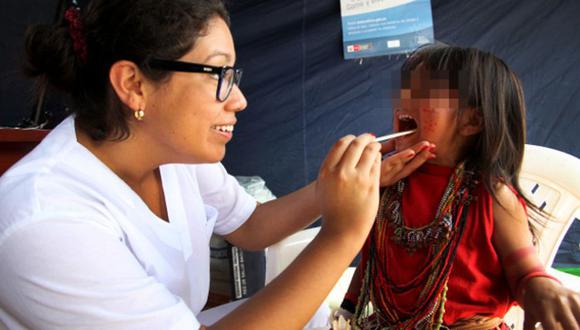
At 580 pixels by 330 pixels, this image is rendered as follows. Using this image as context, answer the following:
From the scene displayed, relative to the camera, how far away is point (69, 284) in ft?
2.12

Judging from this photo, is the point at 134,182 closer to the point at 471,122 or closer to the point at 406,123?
the point at 406,123

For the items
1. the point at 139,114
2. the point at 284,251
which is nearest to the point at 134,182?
the point at 139,114

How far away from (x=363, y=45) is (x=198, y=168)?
4.32ft

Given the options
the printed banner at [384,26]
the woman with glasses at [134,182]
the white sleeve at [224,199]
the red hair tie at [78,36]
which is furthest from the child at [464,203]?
the printed banner at [384,26]

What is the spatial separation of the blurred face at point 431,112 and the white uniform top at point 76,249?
60 cm

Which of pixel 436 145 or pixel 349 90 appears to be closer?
pixel 436 145

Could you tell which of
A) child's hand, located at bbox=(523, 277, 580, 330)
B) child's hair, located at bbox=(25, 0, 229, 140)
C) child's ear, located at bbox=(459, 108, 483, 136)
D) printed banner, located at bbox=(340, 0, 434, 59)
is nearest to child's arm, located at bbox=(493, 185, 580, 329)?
child's hand, located at bbox=(523, 277, 580, 330)

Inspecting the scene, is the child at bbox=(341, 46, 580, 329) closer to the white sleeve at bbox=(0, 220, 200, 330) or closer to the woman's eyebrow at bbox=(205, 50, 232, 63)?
the woman's eyebrow at bbox=(205, 50, 232, 63)

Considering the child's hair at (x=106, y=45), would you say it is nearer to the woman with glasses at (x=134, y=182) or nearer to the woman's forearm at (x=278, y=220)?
the woman with glasses at (x=134, y=182)

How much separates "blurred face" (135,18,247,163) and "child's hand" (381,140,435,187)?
1.21 ft

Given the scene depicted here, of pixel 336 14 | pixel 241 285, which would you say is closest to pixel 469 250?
pixel 241 285

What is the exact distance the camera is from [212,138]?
844 millimetres

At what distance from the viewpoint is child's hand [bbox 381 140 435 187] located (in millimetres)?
899

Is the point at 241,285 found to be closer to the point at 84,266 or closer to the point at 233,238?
the point at 233,238
